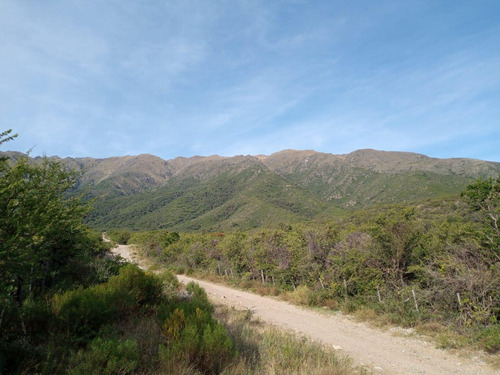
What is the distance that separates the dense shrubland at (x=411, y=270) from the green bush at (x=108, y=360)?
758cm

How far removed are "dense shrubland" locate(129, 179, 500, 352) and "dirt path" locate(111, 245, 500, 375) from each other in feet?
2.24

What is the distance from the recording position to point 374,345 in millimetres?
7312

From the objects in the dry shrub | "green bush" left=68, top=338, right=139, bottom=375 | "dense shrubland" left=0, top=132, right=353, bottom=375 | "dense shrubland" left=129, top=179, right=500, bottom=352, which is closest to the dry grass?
"dense shrubland" left=0, top=132, right=353, bottom=375

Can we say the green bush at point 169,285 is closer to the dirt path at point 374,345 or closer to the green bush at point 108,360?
the dirt path at point 374,345

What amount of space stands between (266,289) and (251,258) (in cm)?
374

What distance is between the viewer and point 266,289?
15.3m

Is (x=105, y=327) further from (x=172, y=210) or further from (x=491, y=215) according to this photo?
(x=172, y=210)

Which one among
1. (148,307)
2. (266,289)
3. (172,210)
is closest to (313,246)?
(266,289)

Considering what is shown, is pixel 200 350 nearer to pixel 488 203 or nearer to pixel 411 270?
pixel 411 270

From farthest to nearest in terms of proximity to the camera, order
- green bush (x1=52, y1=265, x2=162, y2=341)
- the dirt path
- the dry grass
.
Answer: the dirt path, green bush (x1=52, y1=265, x2=162, y2=341), the dry grass

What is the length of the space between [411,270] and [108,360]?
9.60m

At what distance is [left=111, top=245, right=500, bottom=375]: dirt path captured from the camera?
582 centimetres

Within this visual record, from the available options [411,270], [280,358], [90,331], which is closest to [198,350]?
[280,358]

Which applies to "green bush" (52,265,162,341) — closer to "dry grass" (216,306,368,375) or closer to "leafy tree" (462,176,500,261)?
"dry grass" (216,306,368,375)
